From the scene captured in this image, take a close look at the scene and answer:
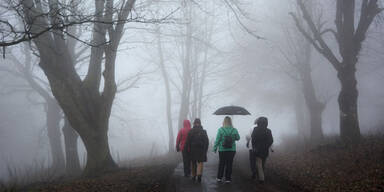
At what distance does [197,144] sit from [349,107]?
625cm

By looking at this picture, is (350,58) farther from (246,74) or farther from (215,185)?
(246,74)

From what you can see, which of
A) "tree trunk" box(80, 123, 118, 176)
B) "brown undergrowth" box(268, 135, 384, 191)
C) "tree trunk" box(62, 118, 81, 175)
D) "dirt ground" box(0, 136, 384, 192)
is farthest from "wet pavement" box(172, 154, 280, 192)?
"tree trunk" box(62, 118, 81, 175)

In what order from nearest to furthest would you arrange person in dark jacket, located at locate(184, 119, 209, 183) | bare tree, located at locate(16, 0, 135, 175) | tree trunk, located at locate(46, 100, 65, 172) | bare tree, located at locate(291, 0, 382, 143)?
person in dark jacket, located at locate(184, 119, 209, 183) → bare tree, located at locate(16, 0, 135, 175) → bare tree, located at locate(291, 0, 382, 143) → tree trunk, located at locate(46, 100, 65, 172)

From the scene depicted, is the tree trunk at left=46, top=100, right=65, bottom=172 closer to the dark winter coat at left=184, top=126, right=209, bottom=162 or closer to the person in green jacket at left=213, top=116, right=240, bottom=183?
the dark winter coat at left=184, top=126, right=209, bottom=162

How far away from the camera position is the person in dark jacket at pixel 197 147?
10.1m

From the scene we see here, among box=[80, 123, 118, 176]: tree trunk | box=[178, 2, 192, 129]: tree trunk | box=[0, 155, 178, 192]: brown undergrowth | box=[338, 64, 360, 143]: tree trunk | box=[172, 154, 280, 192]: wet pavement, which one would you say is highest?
box=[178, 2, 192, 129]: tree trunk

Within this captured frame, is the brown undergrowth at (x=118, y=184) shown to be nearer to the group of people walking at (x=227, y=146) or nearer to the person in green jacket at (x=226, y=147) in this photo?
the group of people walking at (x=227, y=146)

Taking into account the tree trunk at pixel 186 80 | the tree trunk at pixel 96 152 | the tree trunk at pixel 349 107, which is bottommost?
the tree trunk at pixel 96 152

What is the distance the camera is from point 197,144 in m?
10.2

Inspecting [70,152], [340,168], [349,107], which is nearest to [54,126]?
[70,152]

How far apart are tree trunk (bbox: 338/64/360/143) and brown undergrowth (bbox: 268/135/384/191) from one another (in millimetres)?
413

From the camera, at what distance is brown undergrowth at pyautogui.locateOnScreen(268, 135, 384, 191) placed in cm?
780

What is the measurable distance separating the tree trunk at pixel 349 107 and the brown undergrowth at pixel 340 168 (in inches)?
16.3

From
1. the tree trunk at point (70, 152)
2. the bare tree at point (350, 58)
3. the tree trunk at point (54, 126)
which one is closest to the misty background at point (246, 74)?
the tree trunk at point (54, 126)
